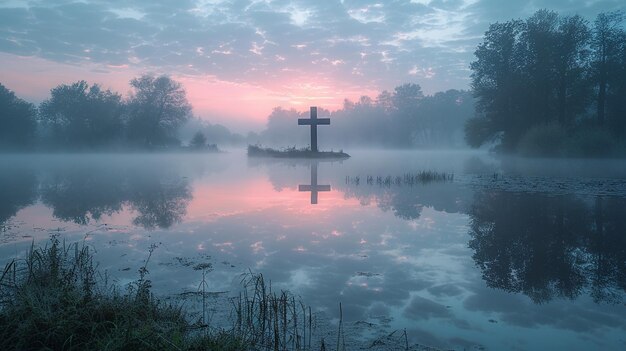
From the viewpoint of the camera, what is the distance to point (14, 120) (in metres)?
56.8

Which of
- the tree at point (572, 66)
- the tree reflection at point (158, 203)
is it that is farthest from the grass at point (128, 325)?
the tree at point (572, 66)

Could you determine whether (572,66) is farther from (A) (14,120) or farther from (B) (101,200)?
(A) (14,120)

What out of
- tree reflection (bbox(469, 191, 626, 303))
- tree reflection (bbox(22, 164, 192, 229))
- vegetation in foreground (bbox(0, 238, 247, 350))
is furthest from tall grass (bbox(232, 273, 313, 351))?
tree reflection (bbox(22, 164, 192, 229))

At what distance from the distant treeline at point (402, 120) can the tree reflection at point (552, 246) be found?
80024 millimetres

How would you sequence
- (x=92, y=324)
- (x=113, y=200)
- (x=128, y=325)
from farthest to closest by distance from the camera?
1. (x=113, y=200)
2. (x=92, y=324)
3. (x=128, y=325)

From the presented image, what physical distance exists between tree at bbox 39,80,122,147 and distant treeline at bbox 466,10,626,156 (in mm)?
54859

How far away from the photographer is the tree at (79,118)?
62562mm

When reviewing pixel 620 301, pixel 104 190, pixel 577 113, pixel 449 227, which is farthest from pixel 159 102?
pixel 620 301

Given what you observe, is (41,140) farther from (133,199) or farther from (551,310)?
(551,310)

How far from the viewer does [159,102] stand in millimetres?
65250

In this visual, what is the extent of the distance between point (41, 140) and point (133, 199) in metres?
62.4

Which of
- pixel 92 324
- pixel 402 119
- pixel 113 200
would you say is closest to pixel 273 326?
pixel 92 324

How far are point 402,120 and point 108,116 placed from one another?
66677 mm

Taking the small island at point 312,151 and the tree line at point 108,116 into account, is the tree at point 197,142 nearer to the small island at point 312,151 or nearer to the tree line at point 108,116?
the tree line at point 108,116
